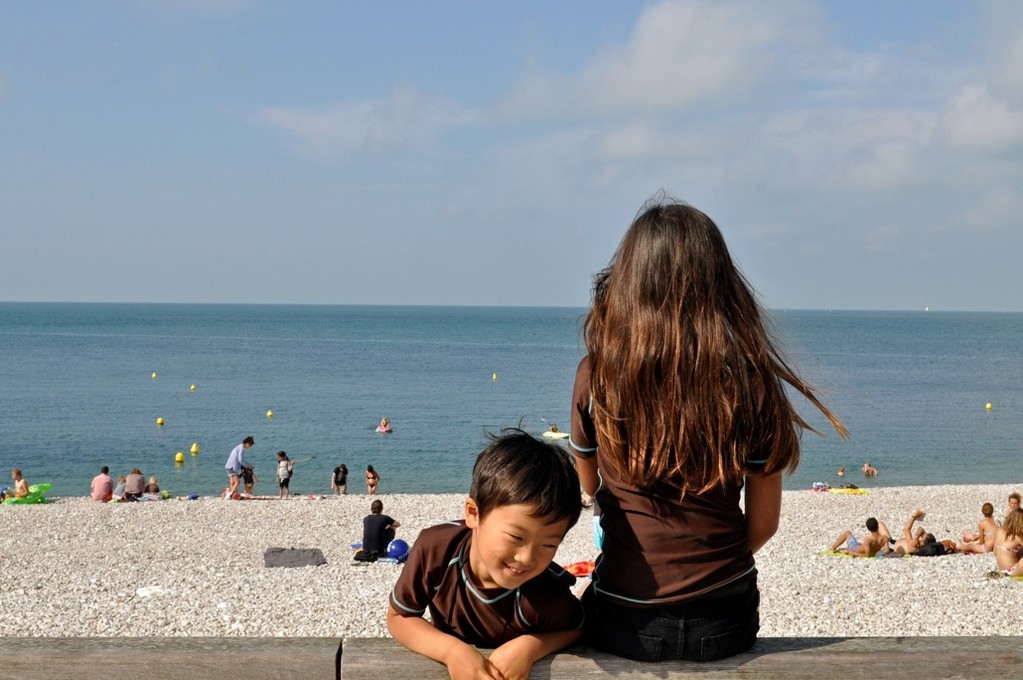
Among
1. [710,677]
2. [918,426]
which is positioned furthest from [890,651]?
[918,426]

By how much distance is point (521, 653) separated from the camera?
2.46m

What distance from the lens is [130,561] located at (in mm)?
15719

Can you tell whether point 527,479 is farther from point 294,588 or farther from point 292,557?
point 292,557

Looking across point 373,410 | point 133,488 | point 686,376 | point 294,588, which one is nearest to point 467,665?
point 686,376

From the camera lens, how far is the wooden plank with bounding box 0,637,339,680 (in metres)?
2.37

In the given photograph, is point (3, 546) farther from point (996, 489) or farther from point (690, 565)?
point (996, 489)

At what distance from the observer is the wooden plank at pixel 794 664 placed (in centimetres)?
240

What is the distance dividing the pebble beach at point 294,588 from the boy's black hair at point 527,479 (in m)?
2.83

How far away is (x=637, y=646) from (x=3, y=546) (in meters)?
17.4

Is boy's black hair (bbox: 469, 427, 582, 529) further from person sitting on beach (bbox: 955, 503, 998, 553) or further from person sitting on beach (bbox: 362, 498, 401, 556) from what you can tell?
person sitting on beach (bbox: 955, 503, 998, 553)

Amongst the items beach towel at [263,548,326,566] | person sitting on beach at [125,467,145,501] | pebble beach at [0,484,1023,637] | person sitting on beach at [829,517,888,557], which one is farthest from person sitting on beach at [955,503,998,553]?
person sitting on beach at [125,467,145,501]

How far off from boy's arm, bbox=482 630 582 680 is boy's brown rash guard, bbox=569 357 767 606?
285 mm

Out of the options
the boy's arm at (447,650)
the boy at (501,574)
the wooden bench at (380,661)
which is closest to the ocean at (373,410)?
the boy at (501,574)

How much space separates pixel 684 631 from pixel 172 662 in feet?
4.36
